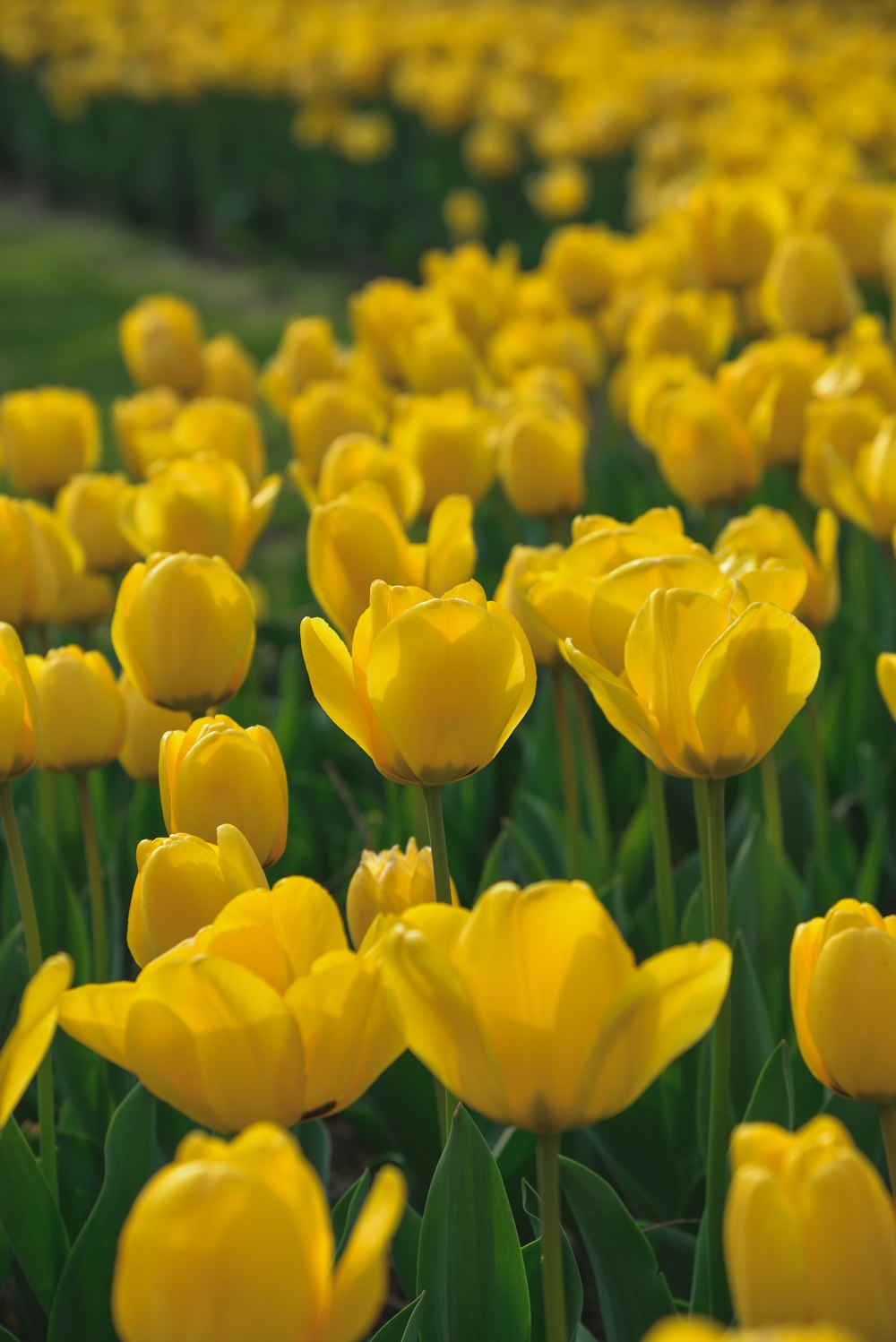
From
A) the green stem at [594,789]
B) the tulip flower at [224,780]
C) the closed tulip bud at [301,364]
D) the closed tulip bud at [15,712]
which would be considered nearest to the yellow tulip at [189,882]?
the tulip flower at [224,780]

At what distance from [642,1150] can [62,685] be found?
0.73 m

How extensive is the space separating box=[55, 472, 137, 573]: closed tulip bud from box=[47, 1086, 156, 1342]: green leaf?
1.03 meters

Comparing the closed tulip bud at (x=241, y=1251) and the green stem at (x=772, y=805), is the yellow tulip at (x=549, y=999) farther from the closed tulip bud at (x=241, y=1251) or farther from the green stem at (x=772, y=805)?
the green stem at (x=772, y=805)

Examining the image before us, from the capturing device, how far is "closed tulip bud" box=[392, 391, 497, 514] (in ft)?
7.48

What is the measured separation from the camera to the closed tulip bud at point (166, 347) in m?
2.96

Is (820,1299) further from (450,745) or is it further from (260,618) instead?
(260,618)

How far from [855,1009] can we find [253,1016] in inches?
14.7

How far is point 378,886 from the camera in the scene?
3.95 feet

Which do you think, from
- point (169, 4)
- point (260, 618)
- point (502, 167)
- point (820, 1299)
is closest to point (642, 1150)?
point (820, 1299)

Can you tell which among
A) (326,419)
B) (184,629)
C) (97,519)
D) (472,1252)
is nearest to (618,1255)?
(472,1252)

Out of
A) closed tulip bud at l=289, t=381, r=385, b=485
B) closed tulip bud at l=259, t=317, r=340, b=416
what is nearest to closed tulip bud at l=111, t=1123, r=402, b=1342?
closed tulip bud at l=289, t=381, r=385, b=485

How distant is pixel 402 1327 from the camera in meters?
1.19

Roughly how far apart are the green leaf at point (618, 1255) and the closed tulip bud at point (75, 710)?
2.16 feet

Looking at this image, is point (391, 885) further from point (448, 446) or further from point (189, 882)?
point (448, 446)
